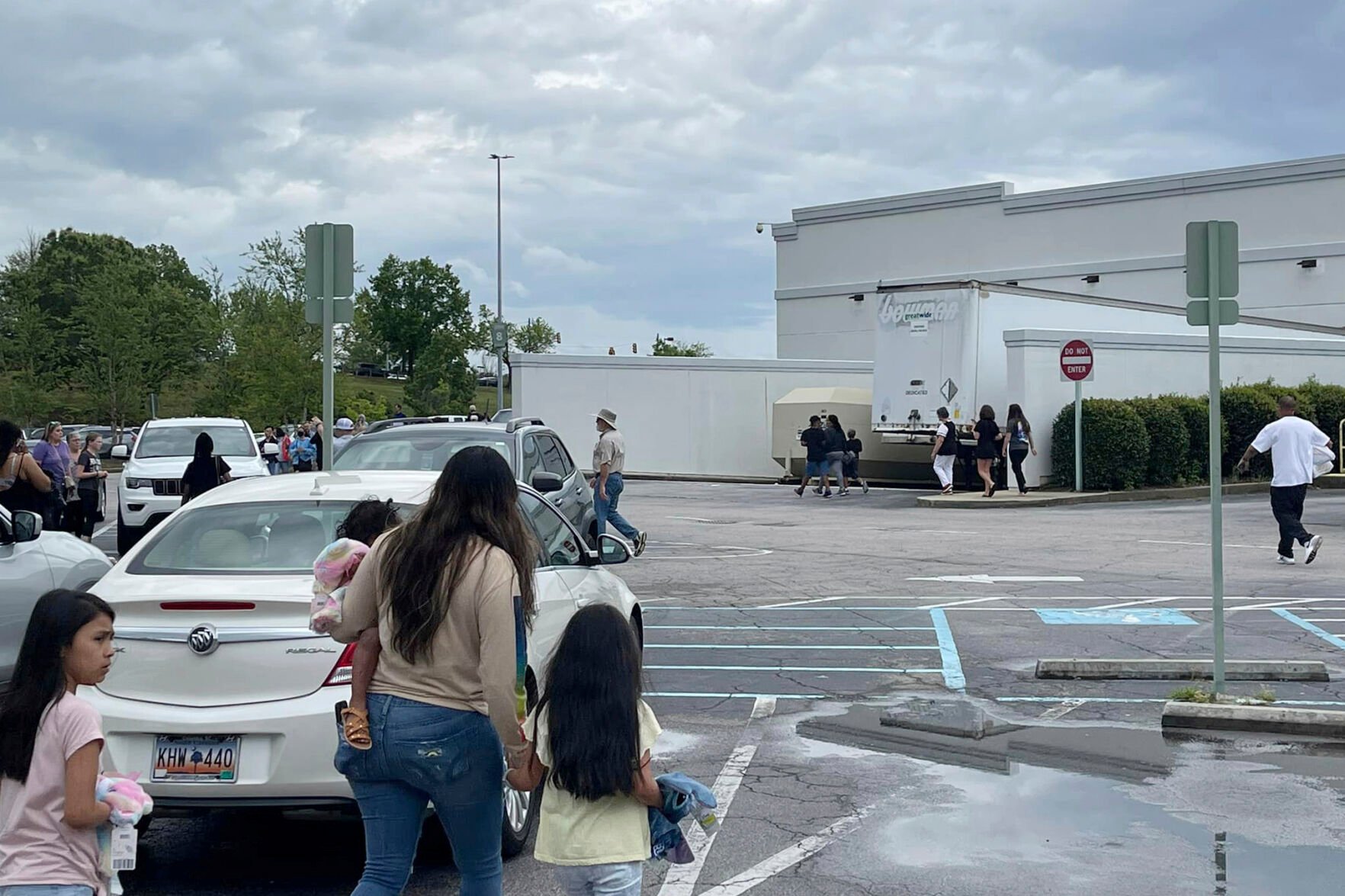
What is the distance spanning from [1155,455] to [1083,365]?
3.23 metres

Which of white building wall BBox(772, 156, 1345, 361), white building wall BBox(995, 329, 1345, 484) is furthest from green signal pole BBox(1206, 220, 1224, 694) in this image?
white building wall BBox(772, 156, 1345, 361)

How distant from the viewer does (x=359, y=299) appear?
7788cm

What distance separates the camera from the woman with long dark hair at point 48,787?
370 cm

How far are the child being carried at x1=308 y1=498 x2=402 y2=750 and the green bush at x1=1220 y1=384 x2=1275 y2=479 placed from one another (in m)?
28.3

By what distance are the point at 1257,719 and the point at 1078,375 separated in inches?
769

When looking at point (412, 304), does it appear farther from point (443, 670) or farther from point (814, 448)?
point (443, 670)

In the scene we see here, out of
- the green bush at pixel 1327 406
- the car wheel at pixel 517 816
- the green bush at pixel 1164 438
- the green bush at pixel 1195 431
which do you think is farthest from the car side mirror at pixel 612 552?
the green bush at pixel 1327 406

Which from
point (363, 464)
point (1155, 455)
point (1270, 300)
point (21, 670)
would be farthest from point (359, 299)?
point (21, 670)

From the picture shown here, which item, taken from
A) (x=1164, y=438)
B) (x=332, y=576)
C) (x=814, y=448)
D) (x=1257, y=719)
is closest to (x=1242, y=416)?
(x=1164, y=438)

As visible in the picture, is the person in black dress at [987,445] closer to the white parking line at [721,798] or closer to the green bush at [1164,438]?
the green bush at [1164,438]

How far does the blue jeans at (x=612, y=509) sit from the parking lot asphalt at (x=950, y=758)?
0.50 m

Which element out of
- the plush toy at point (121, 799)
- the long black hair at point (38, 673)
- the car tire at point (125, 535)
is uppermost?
the long black hair at point (38, 673)

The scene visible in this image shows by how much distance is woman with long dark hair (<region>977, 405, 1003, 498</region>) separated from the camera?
2758 centimetres

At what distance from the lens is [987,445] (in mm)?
27609
